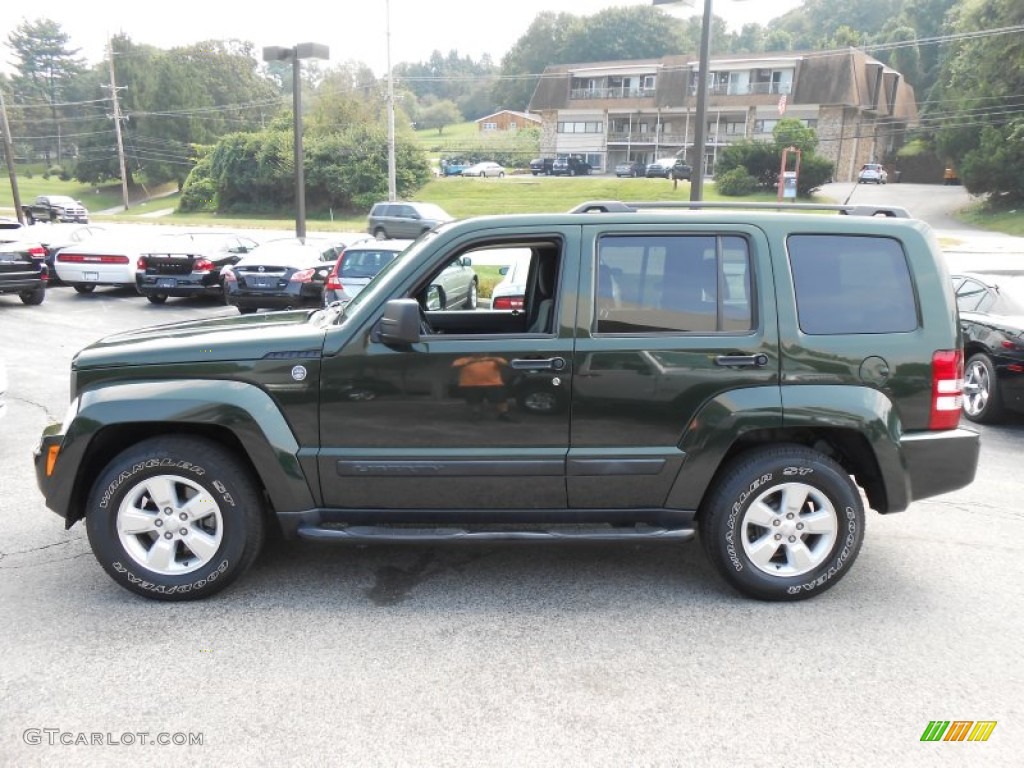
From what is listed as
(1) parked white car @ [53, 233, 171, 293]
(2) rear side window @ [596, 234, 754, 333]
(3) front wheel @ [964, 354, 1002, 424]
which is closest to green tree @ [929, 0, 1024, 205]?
(3) front wheel @ [964, 354, 1002, 424]

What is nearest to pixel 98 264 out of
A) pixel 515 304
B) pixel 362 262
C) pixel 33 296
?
pixel 33 296

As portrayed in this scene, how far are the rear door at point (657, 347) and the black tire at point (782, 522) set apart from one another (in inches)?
11.5

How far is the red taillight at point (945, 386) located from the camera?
12.8 ft

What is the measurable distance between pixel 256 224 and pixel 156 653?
1868 inches

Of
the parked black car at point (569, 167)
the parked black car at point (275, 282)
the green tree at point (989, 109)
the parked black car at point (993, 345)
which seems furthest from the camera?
the parked black car at point (569, 167)

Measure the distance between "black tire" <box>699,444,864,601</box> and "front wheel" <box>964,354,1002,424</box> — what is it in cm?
471

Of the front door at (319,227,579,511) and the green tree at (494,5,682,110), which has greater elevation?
the green tree at (494,5,682,110)

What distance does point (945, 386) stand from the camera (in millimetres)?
3926

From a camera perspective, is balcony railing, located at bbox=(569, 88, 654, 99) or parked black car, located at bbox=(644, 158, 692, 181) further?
balcony railing, located at bbox=(569, 88, 654, 99)

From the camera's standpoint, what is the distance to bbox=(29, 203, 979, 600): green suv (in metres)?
3.83

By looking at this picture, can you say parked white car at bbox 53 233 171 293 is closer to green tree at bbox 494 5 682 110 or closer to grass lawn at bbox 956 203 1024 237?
grass lawn at bbox 956 203 1024 237

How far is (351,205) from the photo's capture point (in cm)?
5444

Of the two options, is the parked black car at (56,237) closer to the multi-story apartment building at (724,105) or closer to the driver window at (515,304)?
the driver window at (515,304)

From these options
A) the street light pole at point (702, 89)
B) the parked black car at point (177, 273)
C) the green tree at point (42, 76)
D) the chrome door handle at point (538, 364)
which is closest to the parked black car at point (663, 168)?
the street light pole at point (702, 89)
